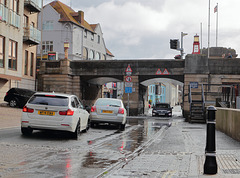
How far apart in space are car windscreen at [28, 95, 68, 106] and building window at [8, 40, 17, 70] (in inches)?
741

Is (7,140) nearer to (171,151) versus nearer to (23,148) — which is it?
(23,148)

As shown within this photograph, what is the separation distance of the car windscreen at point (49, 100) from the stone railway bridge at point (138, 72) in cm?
2224

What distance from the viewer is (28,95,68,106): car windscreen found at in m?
11.6

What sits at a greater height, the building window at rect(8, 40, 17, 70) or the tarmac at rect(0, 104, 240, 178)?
the building window at rect(8, 40, 17, 70)

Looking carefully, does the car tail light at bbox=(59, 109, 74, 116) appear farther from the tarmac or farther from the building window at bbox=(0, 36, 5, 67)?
the building window at bbox=(0, 36, 5, 67)

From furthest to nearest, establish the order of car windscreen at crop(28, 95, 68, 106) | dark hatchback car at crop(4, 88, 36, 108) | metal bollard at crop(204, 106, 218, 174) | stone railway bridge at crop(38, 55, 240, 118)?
1. stone railway bridge at crop(38, 55, 240, 118)
2. dark hatchback car at crop(4, 88, 36, 108)
3. car windscreen at crop(28, 95, 68, 106)
4. metal bollard at crop(204, 106, 218, 174)

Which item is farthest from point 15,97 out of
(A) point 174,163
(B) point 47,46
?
(B) point 47,46

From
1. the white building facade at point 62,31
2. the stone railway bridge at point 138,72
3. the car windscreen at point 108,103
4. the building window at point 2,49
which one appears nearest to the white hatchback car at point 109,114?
the car windscreen at point 108,103

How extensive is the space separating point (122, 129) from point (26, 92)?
50.9ft

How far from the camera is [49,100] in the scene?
38.3ft

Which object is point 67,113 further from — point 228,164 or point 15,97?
point 15,97

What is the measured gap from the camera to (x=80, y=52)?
58.2 metres

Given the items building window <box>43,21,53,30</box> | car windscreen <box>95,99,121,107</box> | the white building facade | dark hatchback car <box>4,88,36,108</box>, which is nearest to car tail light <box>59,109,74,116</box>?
car windscreen <box>95,99,121,107</box>

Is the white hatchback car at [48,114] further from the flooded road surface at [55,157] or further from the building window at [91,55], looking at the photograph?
the building window at [91,55]
